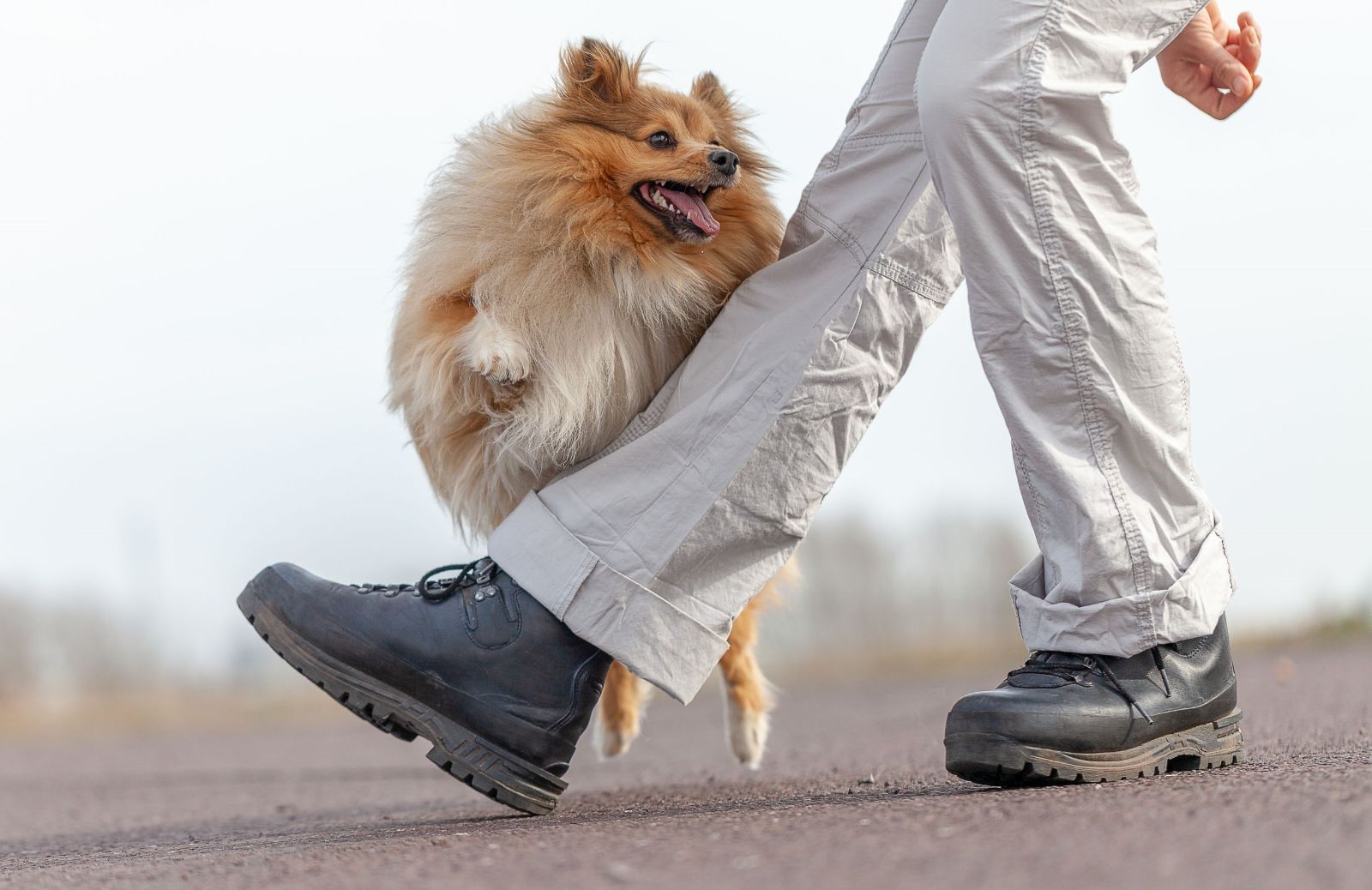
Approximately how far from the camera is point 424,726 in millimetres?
2383

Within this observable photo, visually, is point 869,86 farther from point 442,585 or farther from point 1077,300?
point 442,585

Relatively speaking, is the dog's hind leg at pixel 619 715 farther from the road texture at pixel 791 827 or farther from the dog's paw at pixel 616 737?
the road texture at pixel 791 827

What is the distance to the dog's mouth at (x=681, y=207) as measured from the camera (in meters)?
3.14

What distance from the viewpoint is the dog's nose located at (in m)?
3.22

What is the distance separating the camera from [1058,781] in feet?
6.83

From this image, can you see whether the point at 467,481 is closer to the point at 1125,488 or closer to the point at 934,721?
the point at 1125,488

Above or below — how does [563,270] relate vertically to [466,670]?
above

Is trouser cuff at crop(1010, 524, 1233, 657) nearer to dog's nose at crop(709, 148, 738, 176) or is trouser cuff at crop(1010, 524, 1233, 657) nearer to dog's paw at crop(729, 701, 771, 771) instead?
dog's nose at crop(709, 148, 738, 176)

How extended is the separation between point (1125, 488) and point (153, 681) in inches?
535

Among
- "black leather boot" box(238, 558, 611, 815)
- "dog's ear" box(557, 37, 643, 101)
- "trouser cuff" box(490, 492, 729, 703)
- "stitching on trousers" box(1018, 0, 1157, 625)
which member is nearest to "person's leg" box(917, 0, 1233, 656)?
"stitching on trousers" box(1018, 0, 1157, 625)

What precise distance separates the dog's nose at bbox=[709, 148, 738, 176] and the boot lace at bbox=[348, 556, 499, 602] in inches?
50.9

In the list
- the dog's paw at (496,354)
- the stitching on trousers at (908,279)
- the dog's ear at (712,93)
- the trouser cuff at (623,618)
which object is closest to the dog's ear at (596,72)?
the dog's ear at (712,93)

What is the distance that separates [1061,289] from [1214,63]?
2.69 feet

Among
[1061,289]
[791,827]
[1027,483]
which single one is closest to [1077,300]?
[1061,289]
